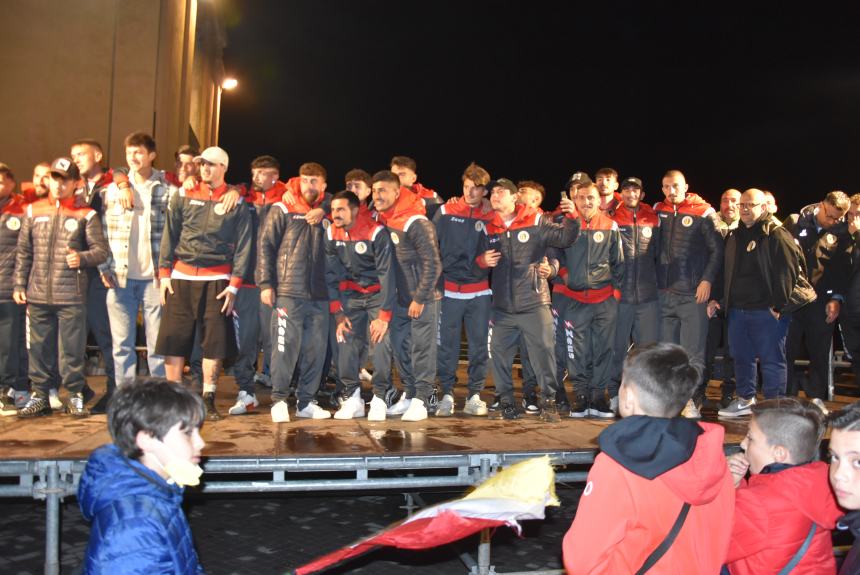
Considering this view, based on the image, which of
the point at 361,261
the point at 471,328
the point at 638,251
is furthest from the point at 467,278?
the point at 638,251

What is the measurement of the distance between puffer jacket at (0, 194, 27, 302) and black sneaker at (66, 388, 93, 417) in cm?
121

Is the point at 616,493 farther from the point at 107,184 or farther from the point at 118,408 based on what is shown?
the point at 107,184

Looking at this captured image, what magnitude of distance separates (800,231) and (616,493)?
6681mm

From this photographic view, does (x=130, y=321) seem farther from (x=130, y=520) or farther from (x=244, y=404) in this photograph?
(x=130, y=520)

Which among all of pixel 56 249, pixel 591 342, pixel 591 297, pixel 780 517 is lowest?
pixel 780 517

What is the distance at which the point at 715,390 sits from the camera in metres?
8.82

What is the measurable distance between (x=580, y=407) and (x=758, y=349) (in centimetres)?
173

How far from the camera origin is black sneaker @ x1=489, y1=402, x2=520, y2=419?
6.14 m

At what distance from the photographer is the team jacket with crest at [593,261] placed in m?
6.77

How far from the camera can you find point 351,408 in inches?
241

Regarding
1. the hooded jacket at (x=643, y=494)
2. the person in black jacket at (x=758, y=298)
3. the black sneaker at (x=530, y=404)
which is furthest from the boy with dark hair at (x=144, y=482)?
the person in black jacket at (x=758, y=298)

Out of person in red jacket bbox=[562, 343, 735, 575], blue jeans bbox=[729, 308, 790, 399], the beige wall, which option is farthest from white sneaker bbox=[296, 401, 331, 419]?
the beige wall

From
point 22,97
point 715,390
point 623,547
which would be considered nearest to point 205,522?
point 623,547

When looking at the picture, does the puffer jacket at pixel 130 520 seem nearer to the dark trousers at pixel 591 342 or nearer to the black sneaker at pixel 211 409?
the black sneaker at pixel 211 409
